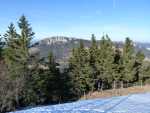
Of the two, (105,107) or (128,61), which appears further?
(128,61)

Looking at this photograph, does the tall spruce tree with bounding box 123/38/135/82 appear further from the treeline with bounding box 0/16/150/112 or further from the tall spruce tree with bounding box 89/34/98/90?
the tall spruce tree with bounding box 89/34/98/90

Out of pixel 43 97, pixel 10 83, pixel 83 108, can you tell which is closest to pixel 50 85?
pixel 43 97

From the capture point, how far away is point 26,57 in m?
50.1

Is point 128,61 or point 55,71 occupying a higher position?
point 128,61

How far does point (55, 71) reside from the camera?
177 ft

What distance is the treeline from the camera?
4325 cm

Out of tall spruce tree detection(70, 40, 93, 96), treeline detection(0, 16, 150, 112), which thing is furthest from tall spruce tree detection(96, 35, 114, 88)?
tall spruce tree detection(70, 40, 93, 96)

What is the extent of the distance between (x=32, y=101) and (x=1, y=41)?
43.2ft

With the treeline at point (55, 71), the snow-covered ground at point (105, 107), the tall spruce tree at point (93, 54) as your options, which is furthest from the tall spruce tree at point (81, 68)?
the snow-covered ground at point (105, 107)

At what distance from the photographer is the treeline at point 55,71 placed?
43.2 metres

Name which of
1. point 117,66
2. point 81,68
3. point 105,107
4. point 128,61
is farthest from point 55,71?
point 105,107

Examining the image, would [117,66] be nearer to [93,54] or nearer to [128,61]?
[128,61]

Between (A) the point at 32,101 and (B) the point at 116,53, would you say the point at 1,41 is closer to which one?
(A) the point at 32,101

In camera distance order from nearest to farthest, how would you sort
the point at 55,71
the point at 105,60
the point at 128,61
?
the point at 55,71 → the point at 105,60 → the point at 128,61
